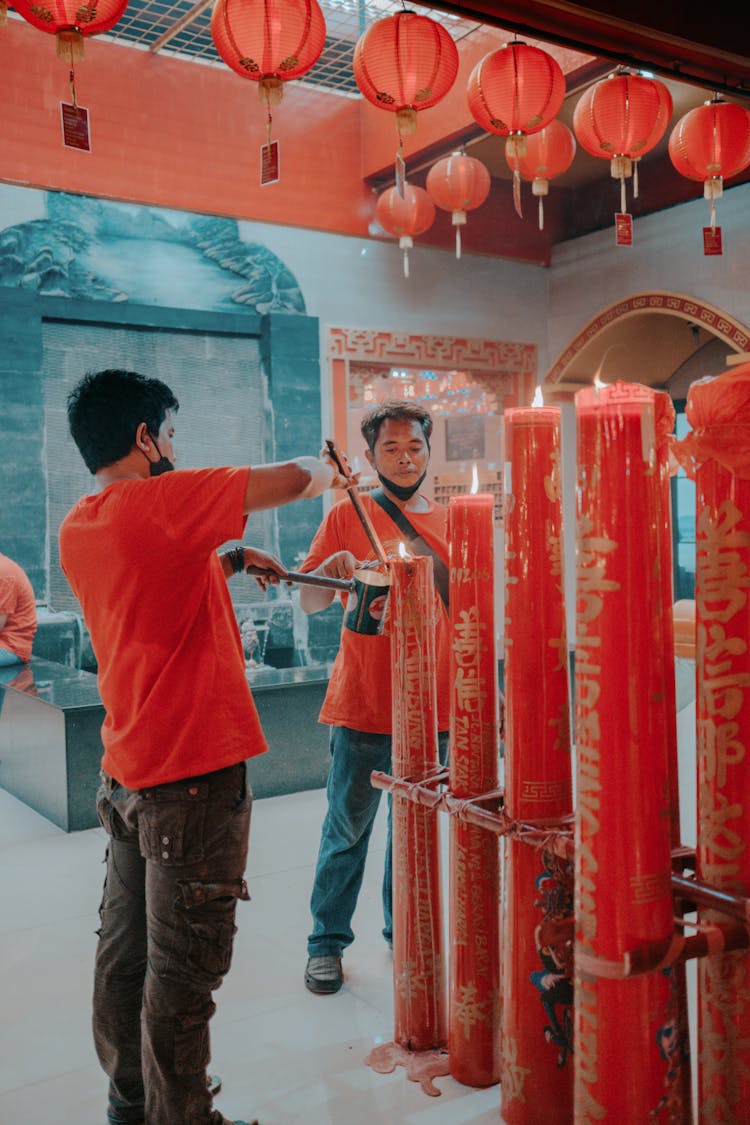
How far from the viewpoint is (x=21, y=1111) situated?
1792mm

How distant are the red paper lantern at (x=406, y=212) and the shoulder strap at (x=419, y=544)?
3812mm

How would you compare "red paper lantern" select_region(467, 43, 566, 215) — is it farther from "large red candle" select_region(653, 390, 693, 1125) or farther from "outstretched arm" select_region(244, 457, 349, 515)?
"large red candle" select_region(653, 390, 693, 1125)

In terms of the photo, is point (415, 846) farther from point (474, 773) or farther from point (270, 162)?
point (270, 162)

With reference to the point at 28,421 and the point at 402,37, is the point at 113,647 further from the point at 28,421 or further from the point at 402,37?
the point at 28,421

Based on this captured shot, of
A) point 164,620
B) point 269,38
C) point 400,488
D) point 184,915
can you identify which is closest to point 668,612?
point 164,620

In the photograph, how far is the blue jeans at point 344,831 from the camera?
2271 mm

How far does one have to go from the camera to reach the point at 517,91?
3598mm

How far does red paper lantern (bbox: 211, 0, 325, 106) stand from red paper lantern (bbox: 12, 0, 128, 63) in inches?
18.5

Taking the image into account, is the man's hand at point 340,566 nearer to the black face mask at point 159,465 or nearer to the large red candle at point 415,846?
the large red candle at point 415,846


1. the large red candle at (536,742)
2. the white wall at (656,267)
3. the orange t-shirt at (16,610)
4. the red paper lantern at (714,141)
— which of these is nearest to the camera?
the large red candle at (536,742)

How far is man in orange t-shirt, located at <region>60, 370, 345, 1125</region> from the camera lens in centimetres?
149

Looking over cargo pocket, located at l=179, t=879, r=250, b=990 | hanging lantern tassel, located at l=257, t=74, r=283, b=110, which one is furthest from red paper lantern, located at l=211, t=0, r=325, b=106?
cargo pocket, located at l=179, t=879, r=250, b=990

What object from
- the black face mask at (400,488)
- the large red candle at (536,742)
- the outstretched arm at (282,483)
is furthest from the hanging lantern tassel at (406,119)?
the large red candle at (536,742)

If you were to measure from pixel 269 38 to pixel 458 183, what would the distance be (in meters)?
2.66
